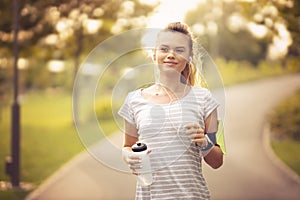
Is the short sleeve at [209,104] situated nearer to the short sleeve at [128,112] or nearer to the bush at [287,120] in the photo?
the short sleeve at [128,112]

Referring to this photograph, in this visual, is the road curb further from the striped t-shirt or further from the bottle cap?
the bottle cap

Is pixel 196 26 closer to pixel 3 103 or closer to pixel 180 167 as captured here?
pixel 3 103

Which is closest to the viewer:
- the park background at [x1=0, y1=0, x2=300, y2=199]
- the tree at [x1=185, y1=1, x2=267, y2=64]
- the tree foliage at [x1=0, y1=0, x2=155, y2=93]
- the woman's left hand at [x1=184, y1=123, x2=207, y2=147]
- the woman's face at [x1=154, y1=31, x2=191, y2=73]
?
the woman's left hand at [x1=184, y1=123, x2=207, y2=147]

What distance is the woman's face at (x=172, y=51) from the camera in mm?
1707

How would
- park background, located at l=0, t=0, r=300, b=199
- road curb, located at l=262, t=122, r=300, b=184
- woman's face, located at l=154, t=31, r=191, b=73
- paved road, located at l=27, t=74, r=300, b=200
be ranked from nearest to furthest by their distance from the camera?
woman's face, located at l=154, t=31, r=191, b=73 < paved road, located at l=27, t=74, r=300, b=200 < park background, located at l=0, t=0, r=300, b=199 < road curb, located at l=262, t=122, r=300, b=184

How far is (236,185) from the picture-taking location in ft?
17.3

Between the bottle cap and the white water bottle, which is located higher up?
the bottle cap

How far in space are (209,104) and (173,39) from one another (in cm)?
24

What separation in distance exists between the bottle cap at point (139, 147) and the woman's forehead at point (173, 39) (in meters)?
0.33

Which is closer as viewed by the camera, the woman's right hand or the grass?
the woman's right hand

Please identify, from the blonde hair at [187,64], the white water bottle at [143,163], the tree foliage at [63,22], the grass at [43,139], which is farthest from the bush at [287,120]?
the white water bottle at [143,163]

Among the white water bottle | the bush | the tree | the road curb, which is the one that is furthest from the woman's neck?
the bush

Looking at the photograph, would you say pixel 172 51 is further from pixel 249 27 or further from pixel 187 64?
pixel 249 27

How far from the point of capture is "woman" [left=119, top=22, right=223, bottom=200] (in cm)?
168
